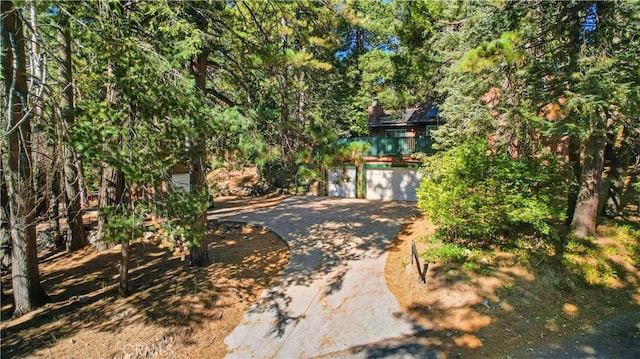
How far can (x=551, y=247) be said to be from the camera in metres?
7.59

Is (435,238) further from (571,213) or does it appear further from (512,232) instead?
(571,213)

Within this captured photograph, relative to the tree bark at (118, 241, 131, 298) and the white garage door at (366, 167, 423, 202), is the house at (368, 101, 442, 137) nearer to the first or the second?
the white garage door at (366, 167, 423, 202)

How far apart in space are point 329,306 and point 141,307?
3.52 m

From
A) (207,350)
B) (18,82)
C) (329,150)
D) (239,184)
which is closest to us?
(18,82)

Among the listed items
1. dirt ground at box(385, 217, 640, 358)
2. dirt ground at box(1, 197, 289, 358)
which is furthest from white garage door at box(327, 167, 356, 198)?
dirt ground at box(385, 217, 640, 358)

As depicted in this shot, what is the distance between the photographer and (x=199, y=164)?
6301 millimetres

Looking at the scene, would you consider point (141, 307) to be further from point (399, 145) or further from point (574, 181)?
point (399, 145)

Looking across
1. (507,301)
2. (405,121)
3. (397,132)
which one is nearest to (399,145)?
(405,121)

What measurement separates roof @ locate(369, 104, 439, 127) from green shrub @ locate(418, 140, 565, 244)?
12505 mm

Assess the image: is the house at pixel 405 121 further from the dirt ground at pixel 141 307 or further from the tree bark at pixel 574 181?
the dirt ground at pixel 141 307

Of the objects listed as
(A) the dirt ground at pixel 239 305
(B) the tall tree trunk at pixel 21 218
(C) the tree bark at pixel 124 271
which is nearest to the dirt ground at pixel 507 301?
(A) the dirt ground at pixel 239 305

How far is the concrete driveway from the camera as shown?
5.13 meters

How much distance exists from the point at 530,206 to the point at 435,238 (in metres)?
2.35

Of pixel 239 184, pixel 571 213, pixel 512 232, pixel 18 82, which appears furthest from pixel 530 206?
pixel 239 184
